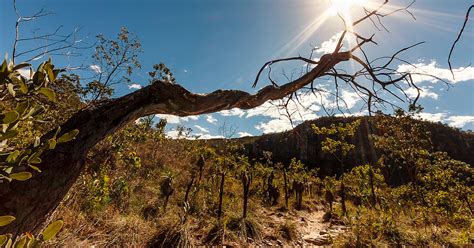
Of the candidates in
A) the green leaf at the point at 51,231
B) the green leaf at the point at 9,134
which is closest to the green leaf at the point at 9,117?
the green leaf at the point at 9,134

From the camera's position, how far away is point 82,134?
1711 mm

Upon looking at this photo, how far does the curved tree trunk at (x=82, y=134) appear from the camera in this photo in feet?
4.65

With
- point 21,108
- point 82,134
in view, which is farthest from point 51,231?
point 82,134

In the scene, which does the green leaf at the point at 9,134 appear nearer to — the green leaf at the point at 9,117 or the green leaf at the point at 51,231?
the green leaf at the point at 9,117

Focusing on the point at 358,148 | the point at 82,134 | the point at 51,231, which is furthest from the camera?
the point at 358,148

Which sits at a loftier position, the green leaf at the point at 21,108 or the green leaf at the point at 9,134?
the green leaf at the point at 21,108

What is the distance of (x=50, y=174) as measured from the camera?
1.52 metres

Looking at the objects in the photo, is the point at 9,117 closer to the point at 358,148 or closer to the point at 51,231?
the point at 51,231

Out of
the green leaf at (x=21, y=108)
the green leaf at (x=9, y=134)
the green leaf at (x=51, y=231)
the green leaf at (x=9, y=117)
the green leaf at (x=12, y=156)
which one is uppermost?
the green leaf at (x=21, y=108)

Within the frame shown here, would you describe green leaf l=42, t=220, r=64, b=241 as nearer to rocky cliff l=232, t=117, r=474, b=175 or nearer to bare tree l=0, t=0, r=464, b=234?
bare tree l=0, t=0, r=464, b=234

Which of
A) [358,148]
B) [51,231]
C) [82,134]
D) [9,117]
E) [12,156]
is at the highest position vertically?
[358,148]

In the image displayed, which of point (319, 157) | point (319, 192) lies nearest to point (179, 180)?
point (319, 192)

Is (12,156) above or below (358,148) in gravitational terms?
below

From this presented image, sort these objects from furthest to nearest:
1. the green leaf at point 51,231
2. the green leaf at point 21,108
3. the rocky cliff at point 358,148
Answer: the rocky cliff at point 358,148 → the green leaf at point 21,108 → the green leaf at point 51,231
